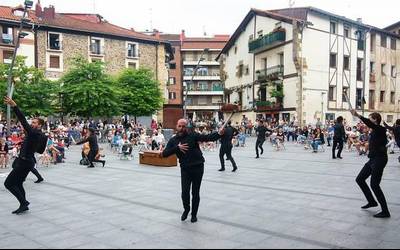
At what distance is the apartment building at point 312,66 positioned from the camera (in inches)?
1364

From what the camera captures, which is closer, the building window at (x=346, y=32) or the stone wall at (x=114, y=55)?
the building window at (x=346, y=32)

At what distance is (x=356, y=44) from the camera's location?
38.6 meters

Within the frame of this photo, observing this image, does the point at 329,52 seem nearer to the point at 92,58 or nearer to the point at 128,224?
the point at 92,58

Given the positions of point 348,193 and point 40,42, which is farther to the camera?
point 40,42

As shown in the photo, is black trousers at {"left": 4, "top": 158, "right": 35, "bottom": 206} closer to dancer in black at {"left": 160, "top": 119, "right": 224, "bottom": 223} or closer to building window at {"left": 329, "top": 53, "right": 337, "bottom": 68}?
dancer in black at {"left": 160, "top": 119, "right": 224, "bottom": 223}

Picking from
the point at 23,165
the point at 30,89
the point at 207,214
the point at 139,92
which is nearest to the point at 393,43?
the point at 139,92

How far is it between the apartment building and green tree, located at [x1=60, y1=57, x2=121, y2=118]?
1436 cm

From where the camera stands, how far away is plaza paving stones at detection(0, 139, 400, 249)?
5375 mm

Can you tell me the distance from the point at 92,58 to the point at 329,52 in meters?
24.1

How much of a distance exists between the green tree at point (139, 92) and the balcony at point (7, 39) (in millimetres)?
10277

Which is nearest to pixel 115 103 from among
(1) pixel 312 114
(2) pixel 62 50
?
(2) pixel 62 50

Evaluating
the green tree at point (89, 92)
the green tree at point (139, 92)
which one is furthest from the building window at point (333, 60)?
the green tree at point (89, 92)

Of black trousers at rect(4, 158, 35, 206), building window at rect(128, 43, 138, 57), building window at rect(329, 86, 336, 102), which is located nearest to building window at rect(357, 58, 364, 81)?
building window at rect(329, 86, 336, 102)

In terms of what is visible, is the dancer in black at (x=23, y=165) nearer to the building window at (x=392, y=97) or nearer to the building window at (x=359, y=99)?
the building window at (x=359, y=99)
